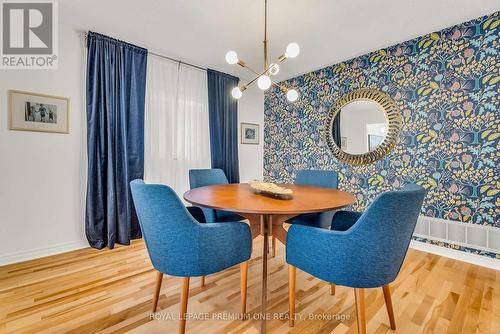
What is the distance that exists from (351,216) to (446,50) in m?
2.17

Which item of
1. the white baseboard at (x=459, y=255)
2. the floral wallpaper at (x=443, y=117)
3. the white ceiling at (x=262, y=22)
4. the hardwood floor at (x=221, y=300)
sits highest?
the white ceiling at (x=262, y=22)

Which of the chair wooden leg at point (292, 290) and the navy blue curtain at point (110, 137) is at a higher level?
the navy blue curtain at point (110, 137)

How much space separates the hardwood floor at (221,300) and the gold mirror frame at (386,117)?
131cm

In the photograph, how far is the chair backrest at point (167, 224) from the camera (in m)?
1.12

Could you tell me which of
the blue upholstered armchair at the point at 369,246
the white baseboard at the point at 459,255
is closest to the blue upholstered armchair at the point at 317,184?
the blue upholstered armchair at the point at 369,246

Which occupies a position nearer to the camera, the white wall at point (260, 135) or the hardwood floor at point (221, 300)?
the hardwood floor at point (221, 300)

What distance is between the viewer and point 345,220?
5.55ft

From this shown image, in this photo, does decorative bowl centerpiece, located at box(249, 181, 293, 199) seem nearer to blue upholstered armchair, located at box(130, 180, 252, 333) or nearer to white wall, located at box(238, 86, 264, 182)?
blue upholstered armchair, located at box(130, 180, 252, 333)

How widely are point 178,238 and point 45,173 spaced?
2093 millimetres

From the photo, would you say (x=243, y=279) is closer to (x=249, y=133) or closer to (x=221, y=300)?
(x=221, y=300)

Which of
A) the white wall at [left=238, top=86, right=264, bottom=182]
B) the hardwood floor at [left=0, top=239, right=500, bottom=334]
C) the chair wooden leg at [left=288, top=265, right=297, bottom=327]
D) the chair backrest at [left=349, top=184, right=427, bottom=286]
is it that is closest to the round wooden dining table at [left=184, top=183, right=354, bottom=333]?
the chair wooden leg at [left=288, top=265, right=297, bottom=327]

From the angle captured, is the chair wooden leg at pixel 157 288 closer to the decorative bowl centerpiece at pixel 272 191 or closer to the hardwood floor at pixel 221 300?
the hardwood floor at pixel 221 300

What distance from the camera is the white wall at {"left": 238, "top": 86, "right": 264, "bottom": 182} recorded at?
4.06 metres

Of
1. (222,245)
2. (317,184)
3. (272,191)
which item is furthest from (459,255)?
(222,245)
